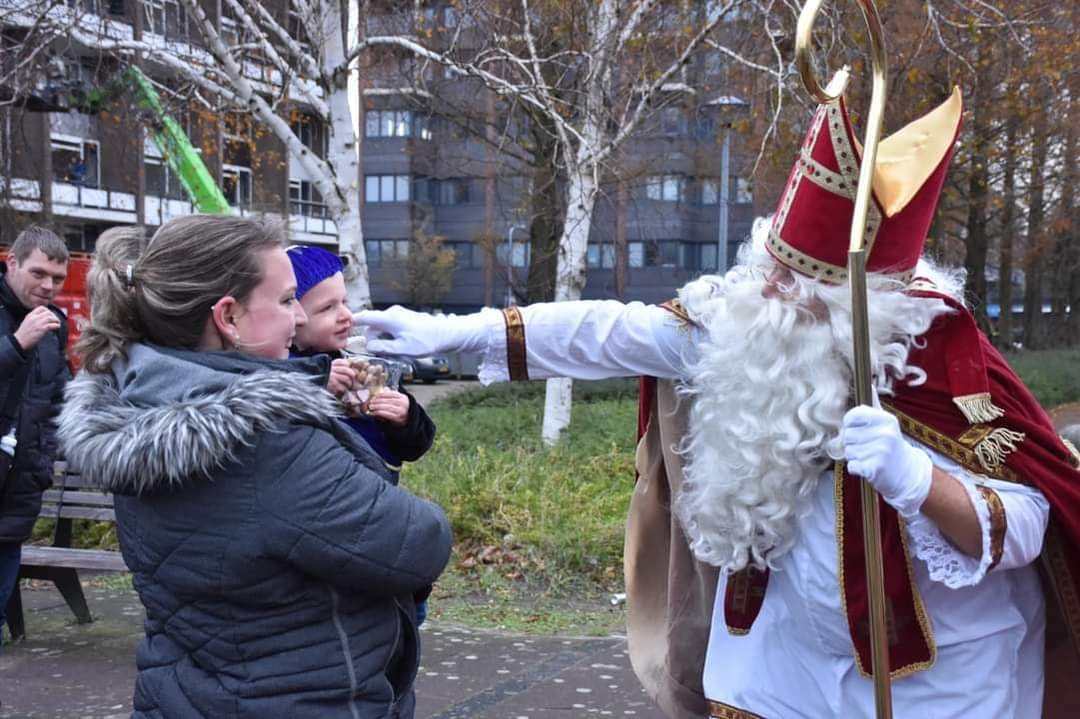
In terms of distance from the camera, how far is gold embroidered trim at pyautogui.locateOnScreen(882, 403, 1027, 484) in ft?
7.52

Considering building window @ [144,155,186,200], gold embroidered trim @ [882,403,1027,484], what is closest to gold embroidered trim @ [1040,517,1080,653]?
gold embroidered trim @ [882,403,1027,484]

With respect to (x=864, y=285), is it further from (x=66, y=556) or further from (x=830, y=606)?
(x=66, y=556)

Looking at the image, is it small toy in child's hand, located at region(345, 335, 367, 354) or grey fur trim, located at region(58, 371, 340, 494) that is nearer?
grey fur trim, located at region(58, 371, 340, 494)

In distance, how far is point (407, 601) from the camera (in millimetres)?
2316

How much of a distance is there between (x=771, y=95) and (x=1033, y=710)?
9.23 metres

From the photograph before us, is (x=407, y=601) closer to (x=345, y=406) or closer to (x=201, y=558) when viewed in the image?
(x=201, y=558)

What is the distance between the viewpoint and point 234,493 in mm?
2045

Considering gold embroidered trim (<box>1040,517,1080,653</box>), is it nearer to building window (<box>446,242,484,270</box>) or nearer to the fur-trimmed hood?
the fur-trimmed hood

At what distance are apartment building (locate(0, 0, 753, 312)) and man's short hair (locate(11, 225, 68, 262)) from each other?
2.94 feet

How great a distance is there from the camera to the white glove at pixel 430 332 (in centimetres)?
261

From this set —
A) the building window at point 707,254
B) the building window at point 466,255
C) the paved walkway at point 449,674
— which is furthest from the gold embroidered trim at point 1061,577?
the building window at point 466,255

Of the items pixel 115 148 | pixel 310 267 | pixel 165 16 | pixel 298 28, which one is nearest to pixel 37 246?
pixel 310 267

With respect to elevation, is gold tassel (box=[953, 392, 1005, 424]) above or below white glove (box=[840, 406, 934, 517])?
above

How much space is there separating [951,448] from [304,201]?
41376 mm
